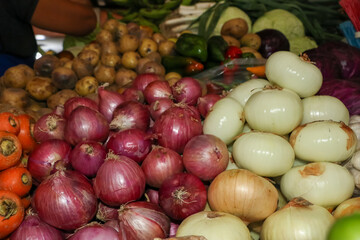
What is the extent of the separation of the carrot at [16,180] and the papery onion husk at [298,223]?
2.88ft

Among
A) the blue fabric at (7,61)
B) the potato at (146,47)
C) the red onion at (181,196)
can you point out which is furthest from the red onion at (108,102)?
the blue fabric at (7,61)

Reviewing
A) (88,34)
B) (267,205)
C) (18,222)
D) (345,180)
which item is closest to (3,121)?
(18,222)

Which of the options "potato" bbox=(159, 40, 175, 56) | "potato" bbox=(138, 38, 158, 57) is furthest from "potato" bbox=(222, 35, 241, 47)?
"potato" bbox=(138, 38, 158, 57)

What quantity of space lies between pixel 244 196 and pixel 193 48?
5.05 feet

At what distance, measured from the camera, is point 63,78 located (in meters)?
2.23

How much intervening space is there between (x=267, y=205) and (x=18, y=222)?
0.84 m

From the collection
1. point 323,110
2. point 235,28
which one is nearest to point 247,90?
point 323,110

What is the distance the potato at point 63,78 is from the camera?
2.23m

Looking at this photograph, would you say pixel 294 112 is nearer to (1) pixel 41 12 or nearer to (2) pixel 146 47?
(2) pixel 146 47

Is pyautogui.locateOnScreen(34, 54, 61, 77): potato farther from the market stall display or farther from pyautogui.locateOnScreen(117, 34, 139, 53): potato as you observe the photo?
the market stall display

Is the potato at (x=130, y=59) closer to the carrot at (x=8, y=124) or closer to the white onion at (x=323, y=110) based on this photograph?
the carrot at (x=8, y=124)

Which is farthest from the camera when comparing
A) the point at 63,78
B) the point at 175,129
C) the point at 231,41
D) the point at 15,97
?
the point at 231,41

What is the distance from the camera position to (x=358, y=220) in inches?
16.9

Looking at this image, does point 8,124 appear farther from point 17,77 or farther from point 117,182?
point 17,77
